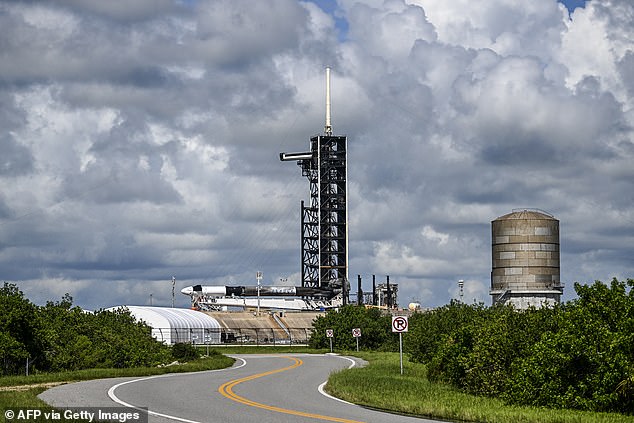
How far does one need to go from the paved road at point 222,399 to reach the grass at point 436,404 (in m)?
0.76

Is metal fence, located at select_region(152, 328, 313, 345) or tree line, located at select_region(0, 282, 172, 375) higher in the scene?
tree line, located at select_region(0, 282, 172, 375)

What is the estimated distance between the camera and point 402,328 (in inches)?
1533

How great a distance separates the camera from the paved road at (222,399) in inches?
841

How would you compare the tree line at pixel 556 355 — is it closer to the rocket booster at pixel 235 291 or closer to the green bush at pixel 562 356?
the green bush at pixel 562 356

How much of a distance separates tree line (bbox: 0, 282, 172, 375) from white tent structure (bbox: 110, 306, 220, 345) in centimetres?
3418

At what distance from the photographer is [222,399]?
26.6 m

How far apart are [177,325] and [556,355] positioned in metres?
77.5

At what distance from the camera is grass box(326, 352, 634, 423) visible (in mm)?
20953

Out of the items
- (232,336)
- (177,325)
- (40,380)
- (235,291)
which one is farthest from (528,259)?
(235,291)

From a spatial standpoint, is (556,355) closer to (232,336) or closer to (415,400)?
(415,400)

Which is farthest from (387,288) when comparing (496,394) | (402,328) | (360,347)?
(496,394)

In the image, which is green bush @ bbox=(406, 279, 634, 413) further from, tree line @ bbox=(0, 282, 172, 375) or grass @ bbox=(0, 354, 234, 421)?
tree line @ bbox=(0, 282, 172, 375)

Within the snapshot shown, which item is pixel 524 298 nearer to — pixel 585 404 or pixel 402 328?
pixel 402 328

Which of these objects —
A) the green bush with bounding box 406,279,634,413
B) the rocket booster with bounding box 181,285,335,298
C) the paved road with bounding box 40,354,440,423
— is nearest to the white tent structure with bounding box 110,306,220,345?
the rocket booster with bounding box 181,285,335,298
